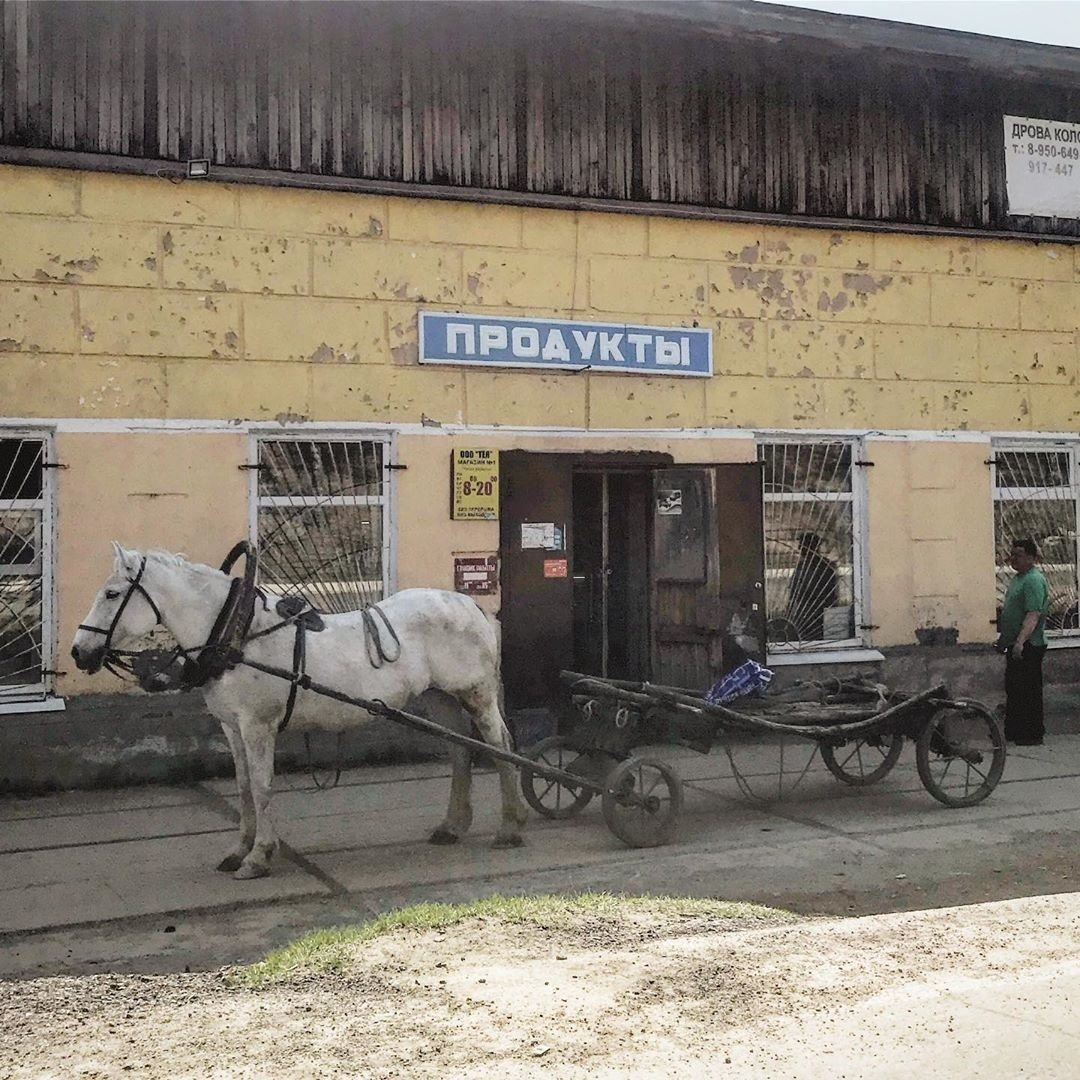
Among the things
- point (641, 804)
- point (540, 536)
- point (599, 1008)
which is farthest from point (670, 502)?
point (599, 1008)

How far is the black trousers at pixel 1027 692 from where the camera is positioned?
38.1 feet

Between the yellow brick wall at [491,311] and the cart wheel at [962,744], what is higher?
the yellow brick wall at [491,311]

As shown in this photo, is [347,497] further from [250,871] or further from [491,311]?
[250,871]

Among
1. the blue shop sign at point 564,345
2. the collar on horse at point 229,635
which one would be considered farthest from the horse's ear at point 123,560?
the blue shop sign at point 564,345

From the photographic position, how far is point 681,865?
7.16 m

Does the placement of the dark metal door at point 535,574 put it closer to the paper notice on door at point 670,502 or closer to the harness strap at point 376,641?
the paper notice on door at point 670,502

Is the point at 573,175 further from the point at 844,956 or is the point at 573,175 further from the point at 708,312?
the point at 844,956

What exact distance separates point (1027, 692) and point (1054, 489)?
2440 millimetres

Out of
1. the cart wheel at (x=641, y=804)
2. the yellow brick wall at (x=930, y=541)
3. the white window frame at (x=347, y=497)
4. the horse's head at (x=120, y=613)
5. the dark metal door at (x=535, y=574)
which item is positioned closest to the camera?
the horse's head at (x=120, y=613)

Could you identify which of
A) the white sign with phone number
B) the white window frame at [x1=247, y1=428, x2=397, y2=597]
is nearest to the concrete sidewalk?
the white window frame at [x1=247, y1=428, x2=397, y2=597]

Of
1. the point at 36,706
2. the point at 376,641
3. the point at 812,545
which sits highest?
the point at 812,545

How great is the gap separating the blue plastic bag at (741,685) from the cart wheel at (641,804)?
2.43ft

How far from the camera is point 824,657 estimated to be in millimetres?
11875

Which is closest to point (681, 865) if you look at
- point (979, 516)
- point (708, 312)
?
point (708, 312)
